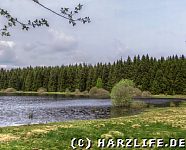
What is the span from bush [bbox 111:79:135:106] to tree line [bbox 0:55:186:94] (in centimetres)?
6632

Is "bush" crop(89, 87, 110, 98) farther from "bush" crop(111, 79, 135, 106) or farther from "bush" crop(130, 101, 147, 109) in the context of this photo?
"bush" crop(130, 101, 147, 109)

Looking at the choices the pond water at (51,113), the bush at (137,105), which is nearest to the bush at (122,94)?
the bush at (137,105)

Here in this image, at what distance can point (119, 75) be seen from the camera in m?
161

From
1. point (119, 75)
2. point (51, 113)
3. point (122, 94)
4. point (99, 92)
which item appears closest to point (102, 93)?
point (99, 92)

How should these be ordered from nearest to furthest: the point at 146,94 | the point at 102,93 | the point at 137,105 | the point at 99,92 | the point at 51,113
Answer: the point at 51,113
the point at 137,105
the point at 146,94
the point at 102,93
the point at 99,92

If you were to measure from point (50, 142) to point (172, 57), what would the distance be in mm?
148392

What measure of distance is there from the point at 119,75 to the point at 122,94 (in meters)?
79.4

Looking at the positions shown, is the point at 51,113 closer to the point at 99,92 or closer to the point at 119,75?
the point at 99,92

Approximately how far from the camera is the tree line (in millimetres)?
147625

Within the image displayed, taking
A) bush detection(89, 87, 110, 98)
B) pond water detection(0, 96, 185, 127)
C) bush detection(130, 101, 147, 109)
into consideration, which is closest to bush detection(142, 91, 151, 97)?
bush detection(89, 87, 110, 98)

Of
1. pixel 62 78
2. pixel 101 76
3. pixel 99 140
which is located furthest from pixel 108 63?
pixel 99 140

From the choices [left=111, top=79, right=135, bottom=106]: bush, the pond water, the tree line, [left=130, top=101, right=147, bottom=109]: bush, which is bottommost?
the pond water

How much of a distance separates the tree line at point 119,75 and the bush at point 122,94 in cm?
6632

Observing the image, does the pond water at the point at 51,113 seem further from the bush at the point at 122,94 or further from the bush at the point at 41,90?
the bush at the point at 41,90
